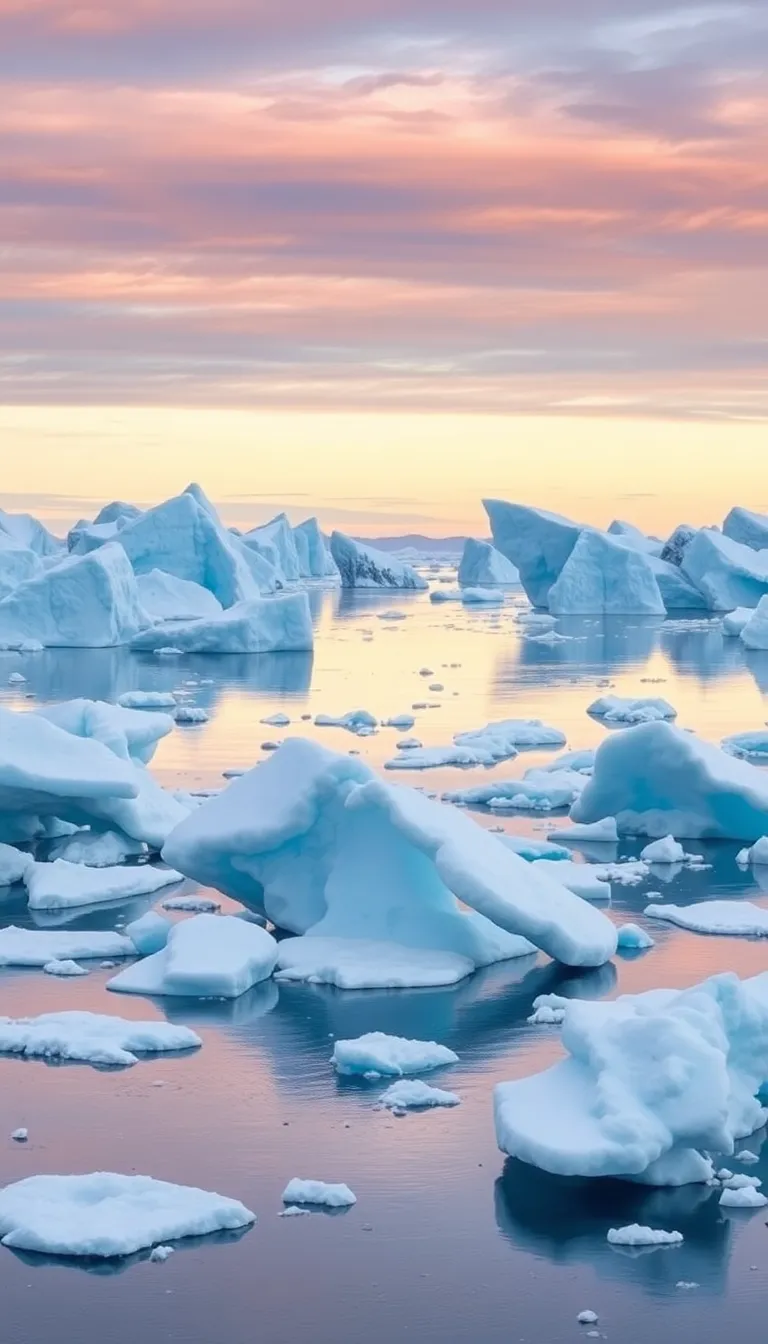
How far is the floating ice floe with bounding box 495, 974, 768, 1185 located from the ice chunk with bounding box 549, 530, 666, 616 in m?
35.4

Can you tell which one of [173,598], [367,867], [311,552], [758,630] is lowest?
[311,552]

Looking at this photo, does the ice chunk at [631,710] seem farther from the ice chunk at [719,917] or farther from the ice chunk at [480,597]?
the ice chunk at [480,597]

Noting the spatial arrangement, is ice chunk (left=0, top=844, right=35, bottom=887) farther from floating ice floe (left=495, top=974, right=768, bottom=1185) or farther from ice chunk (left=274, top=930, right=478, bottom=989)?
floating ice floe (left=495, top=974, right=768, bottom=1185)

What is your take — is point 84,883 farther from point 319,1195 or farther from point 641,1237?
point 641,1237

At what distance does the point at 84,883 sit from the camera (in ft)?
37.2

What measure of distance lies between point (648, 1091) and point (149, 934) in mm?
3992

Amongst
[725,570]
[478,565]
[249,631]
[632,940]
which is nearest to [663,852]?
[632,940]

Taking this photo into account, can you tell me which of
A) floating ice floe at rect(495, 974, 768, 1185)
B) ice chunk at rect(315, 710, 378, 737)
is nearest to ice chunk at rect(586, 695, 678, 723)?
ice chunk at rect(315, 710, 378, 737)

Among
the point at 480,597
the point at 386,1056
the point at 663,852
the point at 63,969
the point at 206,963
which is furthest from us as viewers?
the point at 480,597

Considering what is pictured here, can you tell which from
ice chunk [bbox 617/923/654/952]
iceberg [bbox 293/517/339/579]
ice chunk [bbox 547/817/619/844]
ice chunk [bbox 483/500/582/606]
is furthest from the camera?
iceberg [bbox 293/517/339/579]

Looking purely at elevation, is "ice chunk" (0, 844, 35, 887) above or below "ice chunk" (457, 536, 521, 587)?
above

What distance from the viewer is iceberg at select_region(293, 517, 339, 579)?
68375mm

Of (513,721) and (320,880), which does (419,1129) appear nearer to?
(320,880)

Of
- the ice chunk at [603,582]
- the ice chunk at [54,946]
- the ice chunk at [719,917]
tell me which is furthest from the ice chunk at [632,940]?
the ice chunk at [603,582]
